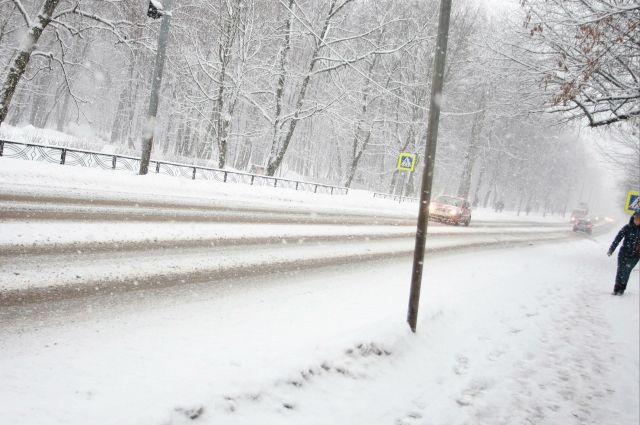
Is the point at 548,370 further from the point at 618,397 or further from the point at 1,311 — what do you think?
the point at 1,311

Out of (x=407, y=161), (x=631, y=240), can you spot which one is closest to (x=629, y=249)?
(x=631, y=240)

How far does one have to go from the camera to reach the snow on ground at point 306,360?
8.96ft

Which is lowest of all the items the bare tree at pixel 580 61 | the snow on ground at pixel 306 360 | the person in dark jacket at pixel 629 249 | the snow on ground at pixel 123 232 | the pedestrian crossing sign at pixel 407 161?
the snow on ground at pixel 306 360

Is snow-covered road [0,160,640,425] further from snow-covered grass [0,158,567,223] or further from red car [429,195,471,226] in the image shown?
red car [429,195,471,226]

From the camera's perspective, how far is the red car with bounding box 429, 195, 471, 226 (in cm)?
2067

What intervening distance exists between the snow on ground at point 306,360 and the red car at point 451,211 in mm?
14293

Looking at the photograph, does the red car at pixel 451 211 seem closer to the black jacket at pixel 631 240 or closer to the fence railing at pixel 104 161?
the fence railing at pixel 104 161

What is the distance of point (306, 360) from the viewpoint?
3.66 metres

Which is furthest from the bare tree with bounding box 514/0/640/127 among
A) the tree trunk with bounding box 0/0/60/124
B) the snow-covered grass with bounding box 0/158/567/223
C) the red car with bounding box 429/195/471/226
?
the tree trunk with bounding box 0/0/60/124

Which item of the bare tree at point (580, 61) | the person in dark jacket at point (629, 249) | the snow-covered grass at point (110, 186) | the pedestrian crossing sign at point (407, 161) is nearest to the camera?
the person in dark jacket at point (629, 249)

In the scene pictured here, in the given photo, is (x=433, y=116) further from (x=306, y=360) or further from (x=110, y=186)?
(x=110, y=186)

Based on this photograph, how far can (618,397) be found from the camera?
420 centimetres

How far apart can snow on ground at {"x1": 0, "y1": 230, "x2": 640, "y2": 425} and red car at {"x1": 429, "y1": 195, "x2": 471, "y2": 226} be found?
14.3 m

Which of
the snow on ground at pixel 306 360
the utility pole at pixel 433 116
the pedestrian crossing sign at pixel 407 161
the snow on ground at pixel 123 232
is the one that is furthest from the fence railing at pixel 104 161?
the utility pole at pixel 433 116
